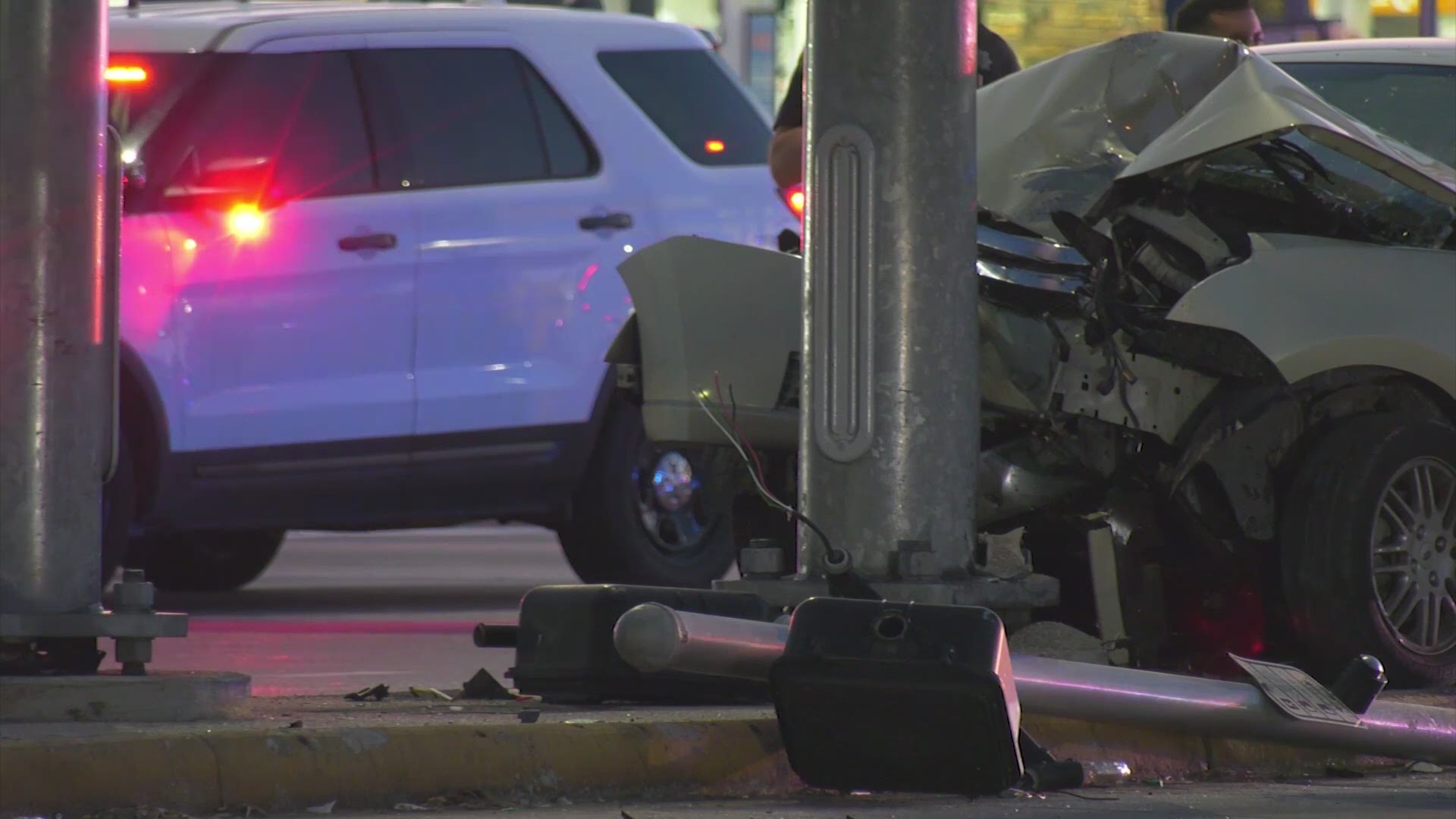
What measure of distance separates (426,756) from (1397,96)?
12.8 feet

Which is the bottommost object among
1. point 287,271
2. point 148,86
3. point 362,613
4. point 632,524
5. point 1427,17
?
point 362,613

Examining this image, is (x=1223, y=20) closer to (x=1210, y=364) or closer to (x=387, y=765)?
(x=1210, y=364)

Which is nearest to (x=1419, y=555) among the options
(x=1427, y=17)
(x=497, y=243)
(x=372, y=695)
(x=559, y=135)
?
(x=372, y=695)

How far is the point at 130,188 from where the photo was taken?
930 centimetres

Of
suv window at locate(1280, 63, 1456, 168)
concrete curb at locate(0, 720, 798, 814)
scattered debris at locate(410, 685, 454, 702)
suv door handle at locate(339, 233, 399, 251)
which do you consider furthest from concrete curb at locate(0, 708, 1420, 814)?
suv door handle at locate(339, 233, 399, 251)

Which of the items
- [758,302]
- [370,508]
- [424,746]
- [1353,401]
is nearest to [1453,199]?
[1353,401]

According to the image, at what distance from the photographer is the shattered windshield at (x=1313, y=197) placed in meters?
7.00

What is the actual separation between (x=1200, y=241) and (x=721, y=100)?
14.9 feet

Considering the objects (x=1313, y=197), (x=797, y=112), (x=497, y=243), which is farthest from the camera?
(x=497, y=243)

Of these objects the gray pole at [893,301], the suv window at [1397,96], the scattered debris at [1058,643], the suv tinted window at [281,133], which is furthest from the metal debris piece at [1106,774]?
the suv tinted window at [281,133]

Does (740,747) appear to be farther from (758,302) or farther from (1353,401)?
(1353,401)

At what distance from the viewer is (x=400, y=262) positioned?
9695 millimetres

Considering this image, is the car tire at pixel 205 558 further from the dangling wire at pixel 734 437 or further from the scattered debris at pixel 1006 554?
the scattered debris at pixel 1006 554

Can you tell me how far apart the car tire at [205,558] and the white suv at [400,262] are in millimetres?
1352
